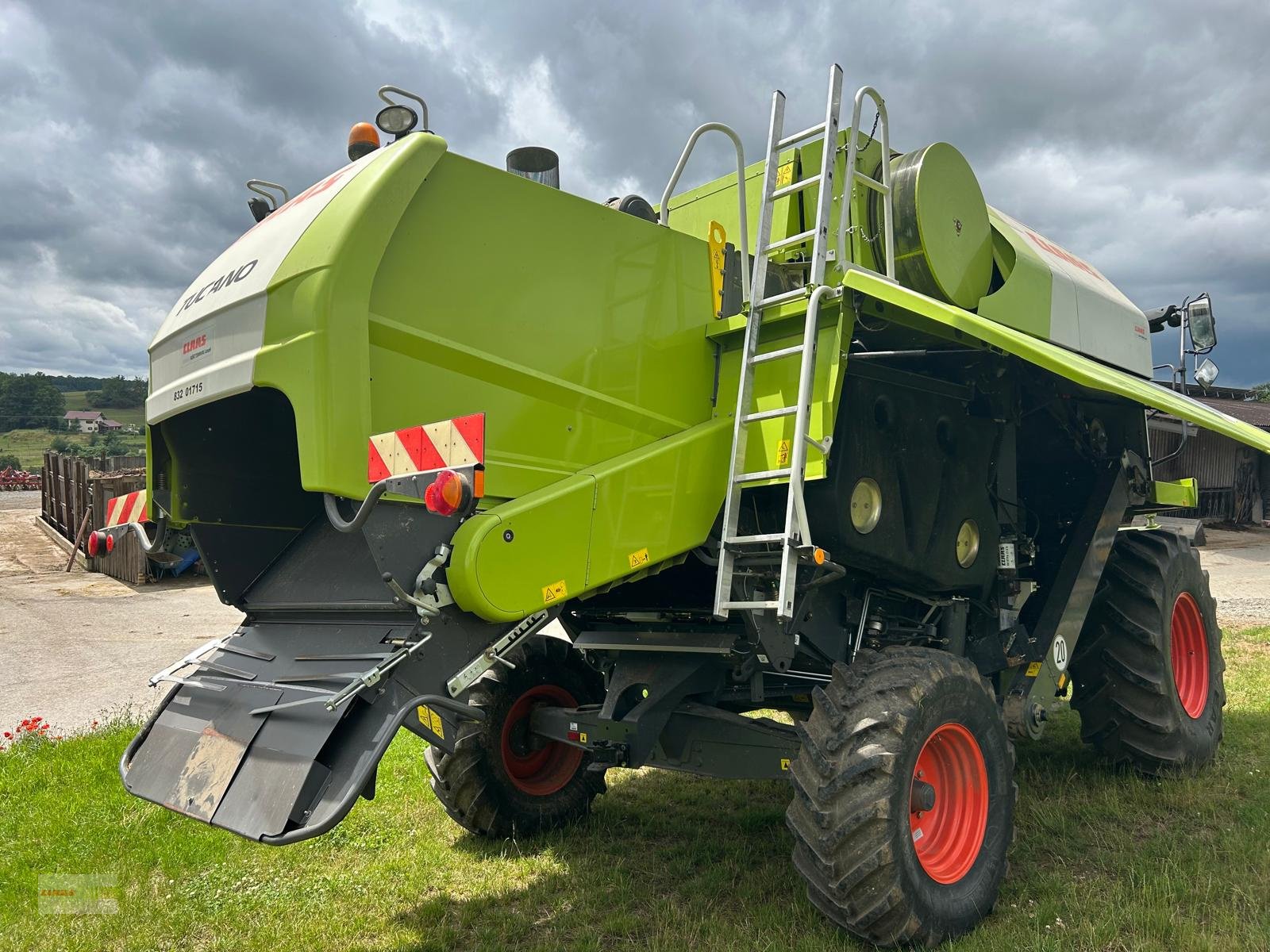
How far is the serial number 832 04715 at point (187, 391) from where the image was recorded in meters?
3.51

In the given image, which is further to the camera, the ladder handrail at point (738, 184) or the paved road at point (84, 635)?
the paved road at point (84, 635)

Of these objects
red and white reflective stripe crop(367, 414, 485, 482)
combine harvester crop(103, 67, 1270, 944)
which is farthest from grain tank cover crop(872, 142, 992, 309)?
red and white reflective stripe crop(367, 414, 485, 482)

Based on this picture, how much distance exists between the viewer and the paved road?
8359 mm

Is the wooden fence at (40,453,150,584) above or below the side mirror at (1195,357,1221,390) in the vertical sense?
A: below

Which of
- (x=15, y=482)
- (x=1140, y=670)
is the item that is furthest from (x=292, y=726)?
(x=15, y=482)

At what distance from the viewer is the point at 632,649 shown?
448 centimetres

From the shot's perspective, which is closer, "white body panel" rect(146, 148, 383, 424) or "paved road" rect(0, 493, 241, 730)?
"white body panel" rect(146, 148, 383, 424)

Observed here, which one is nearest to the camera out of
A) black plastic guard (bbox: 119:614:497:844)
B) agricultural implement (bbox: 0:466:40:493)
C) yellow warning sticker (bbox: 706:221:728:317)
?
black plastic guard (bbox: 119:614:497:844)

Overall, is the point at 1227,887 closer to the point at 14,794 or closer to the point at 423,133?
the point at 423,133

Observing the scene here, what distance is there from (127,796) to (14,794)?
0.74 m

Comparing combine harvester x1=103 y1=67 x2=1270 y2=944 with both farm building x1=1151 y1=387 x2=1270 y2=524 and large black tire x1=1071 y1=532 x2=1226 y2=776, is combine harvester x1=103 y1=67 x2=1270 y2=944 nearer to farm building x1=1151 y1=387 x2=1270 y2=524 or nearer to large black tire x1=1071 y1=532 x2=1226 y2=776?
large black tire x1=1071 y1=532 x2=1226 y2=776

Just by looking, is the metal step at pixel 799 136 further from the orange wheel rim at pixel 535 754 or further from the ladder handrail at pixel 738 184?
the orange wheel rim at pixel 535 754

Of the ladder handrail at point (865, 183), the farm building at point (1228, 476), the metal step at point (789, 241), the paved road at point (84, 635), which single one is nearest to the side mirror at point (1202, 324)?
the ladder handrail at point (865, 183)

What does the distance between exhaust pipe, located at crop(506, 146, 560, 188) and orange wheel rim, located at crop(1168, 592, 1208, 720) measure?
4519 millimetres
